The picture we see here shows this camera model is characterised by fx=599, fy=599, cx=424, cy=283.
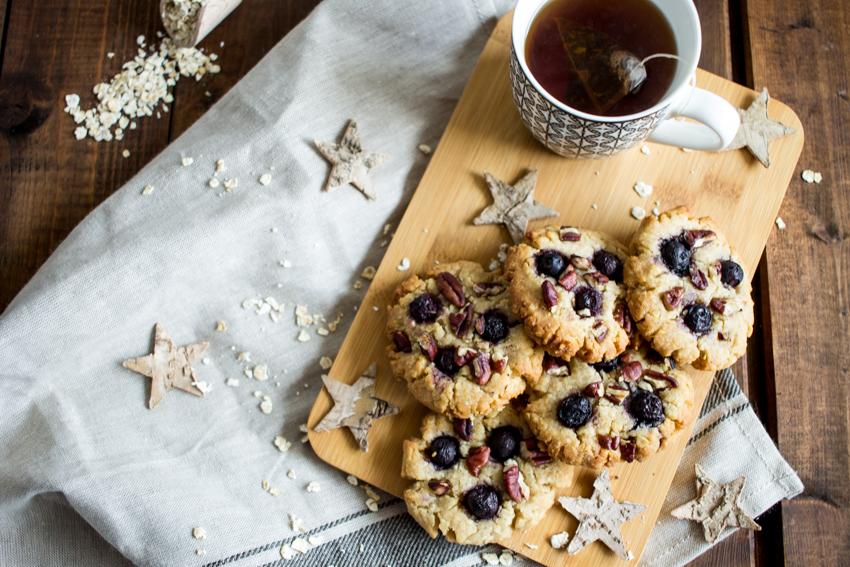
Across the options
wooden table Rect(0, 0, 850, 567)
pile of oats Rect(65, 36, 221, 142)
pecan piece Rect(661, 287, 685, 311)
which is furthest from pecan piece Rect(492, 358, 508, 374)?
pile of oats Rect(65, 36, 221, 142)

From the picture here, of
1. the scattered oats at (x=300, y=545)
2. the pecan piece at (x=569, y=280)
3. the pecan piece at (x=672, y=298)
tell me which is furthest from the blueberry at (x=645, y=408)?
the scattered oats at (x=300, y=545)

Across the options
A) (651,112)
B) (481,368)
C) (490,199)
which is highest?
(651,112)

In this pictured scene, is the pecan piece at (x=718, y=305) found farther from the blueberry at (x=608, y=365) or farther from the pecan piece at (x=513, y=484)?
the pecan piece at (x=513, y=484)

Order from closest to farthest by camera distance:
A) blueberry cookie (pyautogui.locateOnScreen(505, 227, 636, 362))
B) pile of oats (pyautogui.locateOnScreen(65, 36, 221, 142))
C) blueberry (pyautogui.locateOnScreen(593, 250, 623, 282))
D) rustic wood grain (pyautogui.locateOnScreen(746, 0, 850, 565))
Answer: blueberry cookie (pyautogui.locateOnScreen(505, 227, 636, 362)) → blueberry (pyautogui.locateOnScreen(593, 250, 623, 282)) → rustic wood grain (pyautogui.locateOnScreen(746, 0, 850, 565)) → pile of oats (pyautogui.locateOnScreen(65, 36, 221, 142))

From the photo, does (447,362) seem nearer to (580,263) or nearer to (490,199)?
(580,263)

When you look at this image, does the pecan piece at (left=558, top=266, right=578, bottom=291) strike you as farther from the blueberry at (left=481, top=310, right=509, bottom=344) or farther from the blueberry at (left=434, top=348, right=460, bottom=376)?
the blueberry at (left=434, top=348, right=460, bottom=376)

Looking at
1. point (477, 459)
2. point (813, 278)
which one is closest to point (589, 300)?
point (477, 459)
